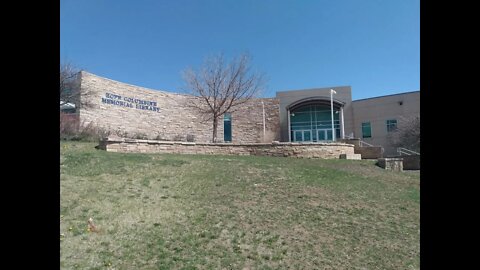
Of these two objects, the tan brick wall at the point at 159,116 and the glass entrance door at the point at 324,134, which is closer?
the tan brick wall at the point at 159,116

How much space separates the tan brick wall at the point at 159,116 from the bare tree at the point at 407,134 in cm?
1297

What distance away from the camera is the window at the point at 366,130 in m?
36.5

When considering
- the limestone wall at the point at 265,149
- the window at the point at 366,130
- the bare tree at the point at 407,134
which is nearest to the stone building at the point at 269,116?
the window at the point at 366,130

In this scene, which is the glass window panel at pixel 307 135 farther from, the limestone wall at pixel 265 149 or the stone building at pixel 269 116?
the limestone wall at pixel 265 149

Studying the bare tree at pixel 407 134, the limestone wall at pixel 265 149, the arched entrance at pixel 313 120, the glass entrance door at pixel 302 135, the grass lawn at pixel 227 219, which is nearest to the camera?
the grass lawn at pixel 227 219

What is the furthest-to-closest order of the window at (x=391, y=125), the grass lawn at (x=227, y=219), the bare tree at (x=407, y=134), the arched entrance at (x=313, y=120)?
the arched entrance at (x=313, y=120), the window at (x=391, y=125), the bare tree at (x=407, y=134), the grass lawn at (x=227, y=219)

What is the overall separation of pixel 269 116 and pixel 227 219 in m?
31.1

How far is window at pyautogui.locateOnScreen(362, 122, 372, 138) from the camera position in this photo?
36.5 meters

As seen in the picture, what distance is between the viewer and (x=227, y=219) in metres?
7.82
